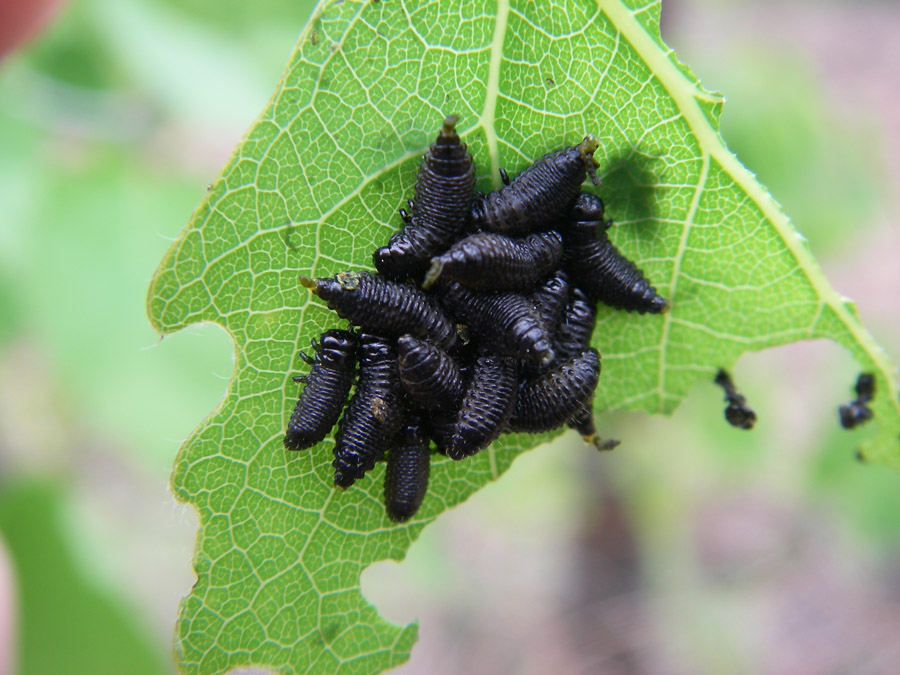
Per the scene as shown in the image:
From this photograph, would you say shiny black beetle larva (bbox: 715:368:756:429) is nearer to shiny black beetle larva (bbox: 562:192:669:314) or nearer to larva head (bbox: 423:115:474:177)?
shiny black beetle larva (bbox: 562:192:669:314)

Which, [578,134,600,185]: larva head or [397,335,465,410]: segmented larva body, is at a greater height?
[578,134,600,185]: larva head

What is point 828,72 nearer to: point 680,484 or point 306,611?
point 680,484

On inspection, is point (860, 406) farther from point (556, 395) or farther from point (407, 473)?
point (407, 473)

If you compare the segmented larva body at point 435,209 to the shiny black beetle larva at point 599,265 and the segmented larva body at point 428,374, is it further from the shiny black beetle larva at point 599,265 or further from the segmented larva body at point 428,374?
the shiny black beetle larva at point 599,265

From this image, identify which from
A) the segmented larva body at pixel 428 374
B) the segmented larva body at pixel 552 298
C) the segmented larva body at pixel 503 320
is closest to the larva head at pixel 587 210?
the segmented larva body at pixel 552 298

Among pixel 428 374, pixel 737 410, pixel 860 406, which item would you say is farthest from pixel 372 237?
pixel 860 406

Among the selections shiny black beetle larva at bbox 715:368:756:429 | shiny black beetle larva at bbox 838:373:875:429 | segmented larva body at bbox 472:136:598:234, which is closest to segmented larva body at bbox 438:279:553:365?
segmented larva body at bbox 472:136:598:234

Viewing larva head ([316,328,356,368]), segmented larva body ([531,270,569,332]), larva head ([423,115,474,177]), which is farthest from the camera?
segmented larva body ([531,270,569,332])
